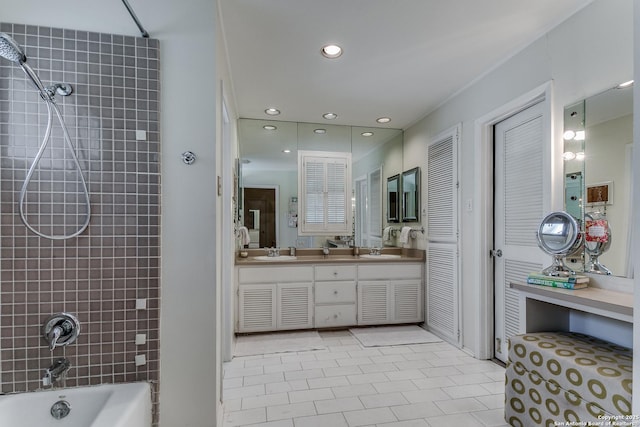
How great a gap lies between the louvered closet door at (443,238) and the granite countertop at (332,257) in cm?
34

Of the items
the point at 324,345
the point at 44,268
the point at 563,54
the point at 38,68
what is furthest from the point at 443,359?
the point at 38,68

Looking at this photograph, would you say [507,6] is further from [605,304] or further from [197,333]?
[197,333]

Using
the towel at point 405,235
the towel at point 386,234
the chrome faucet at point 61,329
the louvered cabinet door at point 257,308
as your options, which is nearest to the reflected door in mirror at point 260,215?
the louvered cabinet door at point 257,308

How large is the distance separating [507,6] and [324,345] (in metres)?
3.04

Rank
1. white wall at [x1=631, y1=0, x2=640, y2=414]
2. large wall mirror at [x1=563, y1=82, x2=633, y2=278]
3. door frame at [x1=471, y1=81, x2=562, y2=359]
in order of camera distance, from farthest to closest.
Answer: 1. door frame at [x1=471, y1=81, x2=562, y2=359]
2. large wall mirror at [x1=563, y1=82, x2=633, y2=278]
3. white wall at [x1=631, y1=0, x2=640, y2=414]

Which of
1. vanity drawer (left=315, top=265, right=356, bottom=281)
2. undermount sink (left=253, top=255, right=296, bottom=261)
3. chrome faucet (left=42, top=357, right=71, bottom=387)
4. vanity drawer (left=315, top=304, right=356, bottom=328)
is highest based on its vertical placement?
undermount sink (left=253, top=255, right=296, bottom=261)

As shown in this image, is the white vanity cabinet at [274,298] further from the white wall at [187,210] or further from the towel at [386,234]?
the white wall at [187,210]

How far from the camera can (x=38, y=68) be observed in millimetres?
1621

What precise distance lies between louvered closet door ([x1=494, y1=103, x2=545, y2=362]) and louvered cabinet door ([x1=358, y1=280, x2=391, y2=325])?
3.95 feet

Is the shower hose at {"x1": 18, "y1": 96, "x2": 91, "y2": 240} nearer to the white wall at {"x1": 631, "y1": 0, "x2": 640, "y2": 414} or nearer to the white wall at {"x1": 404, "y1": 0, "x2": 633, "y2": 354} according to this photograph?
the white wall at {"x1": 631, "y1": 0, "x2": 640, "y2": 414}

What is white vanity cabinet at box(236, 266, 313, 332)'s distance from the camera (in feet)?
11.2

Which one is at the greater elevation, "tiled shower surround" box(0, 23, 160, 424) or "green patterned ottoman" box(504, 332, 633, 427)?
"tiled shower surround" box(0, 23, 160, 424)

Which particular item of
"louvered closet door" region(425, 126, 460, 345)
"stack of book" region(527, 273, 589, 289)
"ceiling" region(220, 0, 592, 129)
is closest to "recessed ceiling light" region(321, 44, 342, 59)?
"ceiling" region(220, 0, 592, 129)

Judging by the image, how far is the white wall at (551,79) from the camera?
68.3 inches
